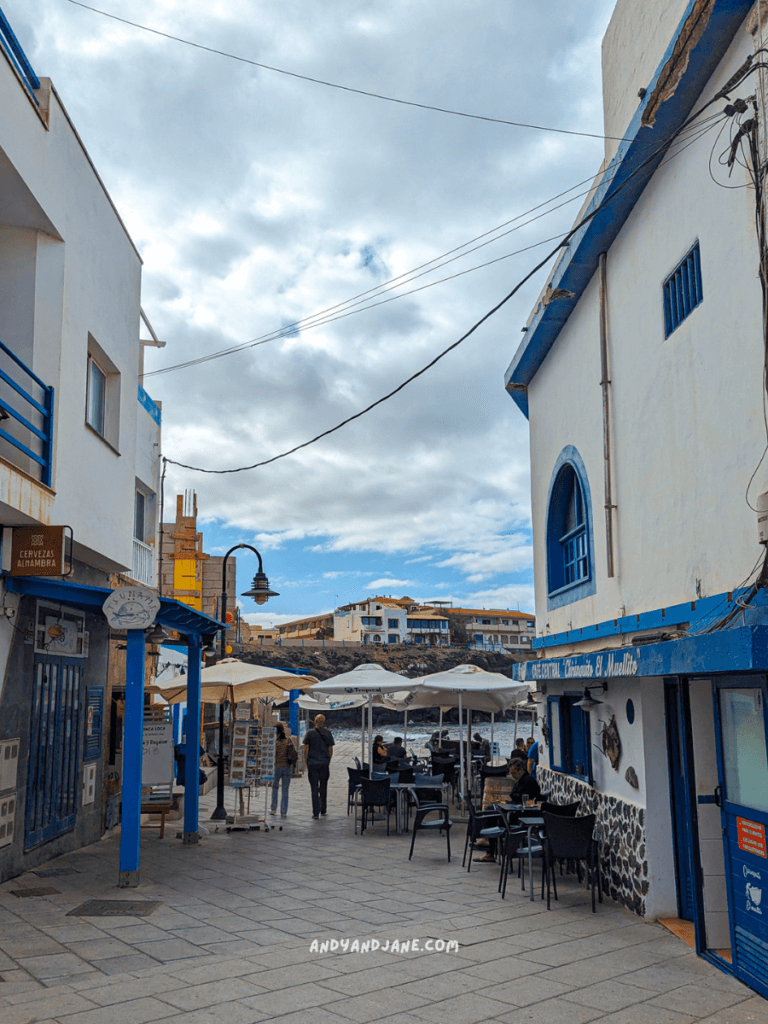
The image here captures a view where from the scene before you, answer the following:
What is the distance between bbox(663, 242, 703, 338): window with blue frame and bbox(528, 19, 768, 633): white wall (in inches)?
3.6

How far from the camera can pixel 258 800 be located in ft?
58.4

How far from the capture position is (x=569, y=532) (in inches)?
484

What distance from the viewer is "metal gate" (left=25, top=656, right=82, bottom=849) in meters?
9.91

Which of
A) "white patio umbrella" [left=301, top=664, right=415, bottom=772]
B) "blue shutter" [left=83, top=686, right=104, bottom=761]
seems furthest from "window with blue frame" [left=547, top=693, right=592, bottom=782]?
"blue shutter" [left=83, top=686, right=104, bottom=761]

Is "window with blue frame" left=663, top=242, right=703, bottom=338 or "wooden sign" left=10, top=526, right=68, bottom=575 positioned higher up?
"window with blue frame" left=663, top=242, right=703, bottom=338

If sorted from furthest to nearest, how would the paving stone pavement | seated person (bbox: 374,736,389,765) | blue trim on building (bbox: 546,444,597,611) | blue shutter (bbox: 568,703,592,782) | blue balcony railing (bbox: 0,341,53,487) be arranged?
seated person (bbox: 374,736,389,765) < blue trim on building (bbox: 546,444,597,611) < blue shutter (bbox: 568,703,592,782) < blue balcony railing (bbox: 0,341,53,487) < the paving stone pavement

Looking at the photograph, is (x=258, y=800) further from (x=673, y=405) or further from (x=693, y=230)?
(x=693, y=230)

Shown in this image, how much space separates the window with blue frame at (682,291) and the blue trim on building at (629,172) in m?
1.21

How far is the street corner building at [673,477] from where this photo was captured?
5945mm

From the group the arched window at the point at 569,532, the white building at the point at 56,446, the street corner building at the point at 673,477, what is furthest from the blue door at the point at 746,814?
the white building at the point at 56,446

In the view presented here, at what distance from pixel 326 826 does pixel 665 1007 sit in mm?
9200

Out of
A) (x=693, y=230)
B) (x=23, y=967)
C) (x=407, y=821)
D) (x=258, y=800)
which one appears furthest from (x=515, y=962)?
(x=258, y=800)

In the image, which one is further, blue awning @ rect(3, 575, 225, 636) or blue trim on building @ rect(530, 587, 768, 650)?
blue awning @ rect(3, 575, 225, 636)
